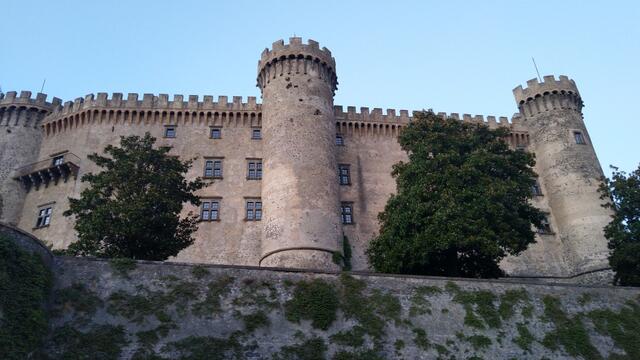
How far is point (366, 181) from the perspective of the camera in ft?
138

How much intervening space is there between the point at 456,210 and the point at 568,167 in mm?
19472

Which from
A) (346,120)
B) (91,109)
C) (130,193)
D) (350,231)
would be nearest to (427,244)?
(350,231)

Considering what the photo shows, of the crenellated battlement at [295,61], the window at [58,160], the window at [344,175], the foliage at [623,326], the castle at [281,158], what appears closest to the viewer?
the foliage at [623,326]

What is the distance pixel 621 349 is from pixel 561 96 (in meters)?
28.0

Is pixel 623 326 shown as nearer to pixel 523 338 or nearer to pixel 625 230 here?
A: pixel 523 338

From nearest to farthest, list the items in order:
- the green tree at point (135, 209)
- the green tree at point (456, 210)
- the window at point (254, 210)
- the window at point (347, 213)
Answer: the green tree at point (135, 209), the green tree at point (456, 210), the window at point (254, 210), the window at point (347, 213)

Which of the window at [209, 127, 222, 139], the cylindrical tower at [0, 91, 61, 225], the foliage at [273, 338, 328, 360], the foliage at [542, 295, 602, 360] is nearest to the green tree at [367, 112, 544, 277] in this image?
the foliage at [542, 295, 602, 360]

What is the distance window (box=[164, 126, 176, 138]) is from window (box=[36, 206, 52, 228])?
9.43m

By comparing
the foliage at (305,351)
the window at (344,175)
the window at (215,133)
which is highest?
the window at (215,133)

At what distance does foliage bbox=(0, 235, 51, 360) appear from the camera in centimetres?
1656

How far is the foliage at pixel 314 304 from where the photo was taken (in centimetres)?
2088

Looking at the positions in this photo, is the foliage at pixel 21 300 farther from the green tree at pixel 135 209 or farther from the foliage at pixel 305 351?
the foliage at pixel 305 351

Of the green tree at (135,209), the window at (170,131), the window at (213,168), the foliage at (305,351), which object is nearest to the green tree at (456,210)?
the foliage at (305,351)

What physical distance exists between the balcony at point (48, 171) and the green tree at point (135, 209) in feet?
40.6
